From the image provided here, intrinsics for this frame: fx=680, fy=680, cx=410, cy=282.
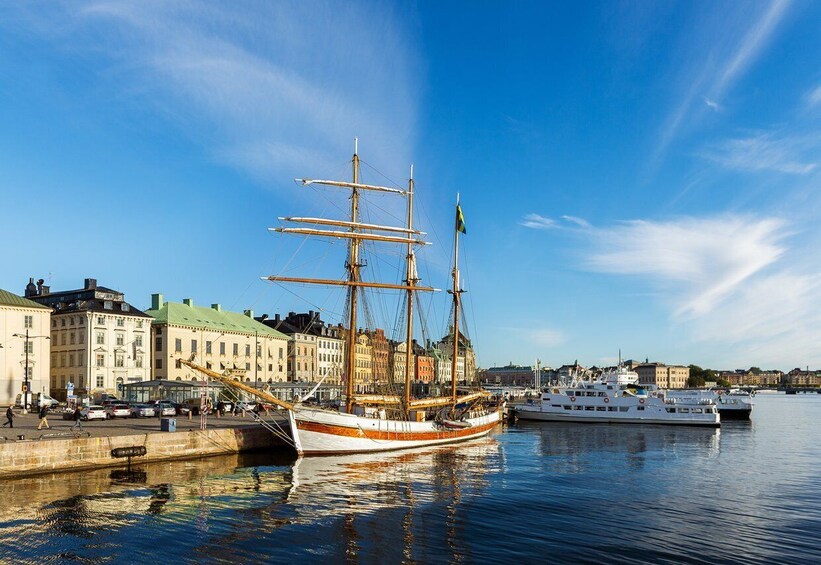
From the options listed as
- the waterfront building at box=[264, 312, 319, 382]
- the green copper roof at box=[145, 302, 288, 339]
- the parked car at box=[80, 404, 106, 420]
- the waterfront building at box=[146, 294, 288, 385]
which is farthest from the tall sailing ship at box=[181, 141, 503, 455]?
the waterfront building at box=[264, 312, 319, 382]

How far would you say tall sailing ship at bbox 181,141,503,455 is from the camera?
5466 cm

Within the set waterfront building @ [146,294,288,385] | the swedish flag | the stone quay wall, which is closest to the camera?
the stone quay wall

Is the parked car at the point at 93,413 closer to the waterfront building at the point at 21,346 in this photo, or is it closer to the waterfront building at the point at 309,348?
the waterfront building at the point at 21,346

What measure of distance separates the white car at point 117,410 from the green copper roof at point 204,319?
139ft

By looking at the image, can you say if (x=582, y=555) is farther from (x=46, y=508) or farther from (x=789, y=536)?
(x=46, y=508)

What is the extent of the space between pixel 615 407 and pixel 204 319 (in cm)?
7074

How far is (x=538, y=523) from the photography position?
3098 cm

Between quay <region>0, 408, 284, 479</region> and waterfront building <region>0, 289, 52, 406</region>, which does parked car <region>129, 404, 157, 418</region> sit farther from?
waterfront building <region>0, 289, 52, 406</region>

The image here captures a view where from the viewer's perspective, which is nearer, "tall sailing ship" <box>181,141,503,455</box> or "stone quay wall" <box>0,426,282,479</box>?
"stone quay wall" <box>0,426,282,479</box>

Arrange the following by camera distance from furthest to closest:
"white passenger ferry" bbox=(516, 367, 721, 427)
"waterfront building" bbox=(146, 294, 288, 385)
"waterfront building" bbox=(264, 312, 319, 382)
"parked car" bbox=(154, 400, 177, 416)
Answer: "waterfront building" bbox=(264, 312, 319, 382) < "waterfront building" bbox=(146, 294, 288, 385) < "white passenger ferry" bbox=(516, 367, 721, 427) < "parked car" bbox=(154, 400, 177, 416)

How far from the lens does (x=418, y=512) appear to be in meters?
32.6

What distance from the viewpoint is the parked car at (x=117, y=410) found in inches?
2628

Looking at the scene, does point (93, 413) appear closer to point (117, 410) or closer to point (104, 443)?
point (117, 410)

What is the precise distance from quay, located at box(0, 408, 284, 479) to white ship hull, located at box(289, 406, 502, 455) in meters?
4.72
